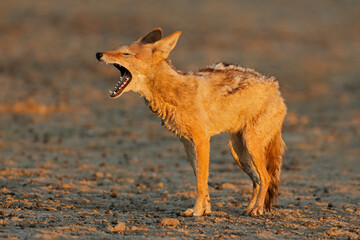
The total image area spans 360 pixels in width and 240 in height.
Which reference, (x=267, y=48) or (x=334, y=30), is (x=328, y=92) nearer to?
(x=267, y=48)

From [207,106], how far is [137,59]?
43.9 inches

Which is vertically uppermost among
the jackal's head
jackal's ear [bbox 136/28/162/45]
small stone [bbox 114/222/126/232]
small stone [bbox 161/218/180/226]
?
jackal's ear [bbox 136/28/162/45]

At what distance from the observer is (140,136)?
590 inches

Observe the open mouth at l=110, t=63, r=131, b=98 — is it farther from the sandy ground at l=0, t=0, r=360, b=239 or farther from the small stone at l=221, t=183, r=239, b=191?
the small stone at l=221, t=183, r=239, b=191

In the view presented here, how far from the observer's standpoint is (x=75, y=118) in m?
16.6

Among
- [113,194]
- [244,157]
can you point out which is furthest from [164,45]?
[113,194]

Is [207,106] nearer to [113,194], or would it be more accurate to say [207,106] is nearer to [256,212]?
[256,212]

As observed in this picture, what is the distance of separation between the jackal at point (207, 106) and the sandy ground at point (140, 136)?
24.0 inches

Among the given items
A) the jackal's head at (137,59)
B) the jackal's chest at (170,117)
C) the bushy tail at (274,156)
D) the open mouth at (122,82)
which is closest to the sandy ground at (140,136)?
the bushy tail at (274,156)

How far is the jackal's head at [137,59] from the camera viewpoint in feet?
24.7

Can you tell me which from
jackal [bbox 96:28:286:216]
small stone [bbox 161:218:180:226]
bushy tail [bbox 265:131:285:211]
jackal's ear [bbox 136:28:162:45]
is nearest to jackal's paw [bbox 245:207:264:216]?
jackal [bbox 96:28:286:216]

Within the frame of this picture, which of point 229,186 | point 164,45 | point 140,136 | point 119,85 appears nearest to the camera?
point 119,85

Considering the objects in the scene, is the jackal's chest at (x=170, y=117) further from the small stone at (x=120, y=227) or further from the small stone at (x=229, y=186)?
the small stone at (x=229, y=186)

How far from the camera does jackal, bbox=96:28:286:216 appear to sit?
7.66 meters
